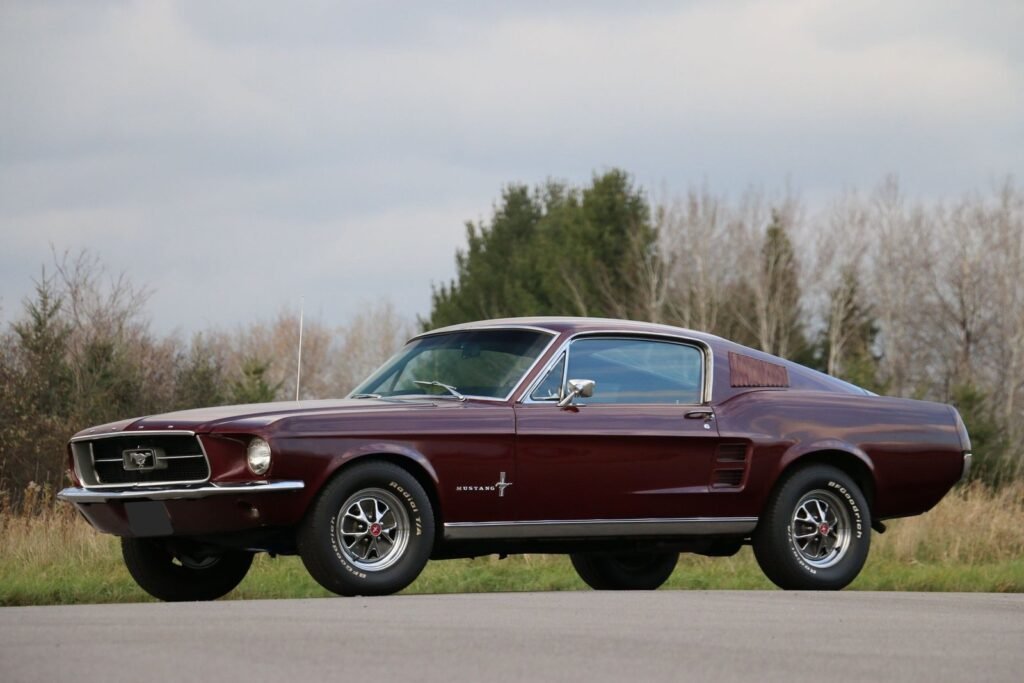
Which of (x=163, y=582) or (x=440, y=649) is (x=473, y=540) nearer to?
(x=163, y=582)

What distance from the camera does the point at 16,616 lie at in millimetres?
7734

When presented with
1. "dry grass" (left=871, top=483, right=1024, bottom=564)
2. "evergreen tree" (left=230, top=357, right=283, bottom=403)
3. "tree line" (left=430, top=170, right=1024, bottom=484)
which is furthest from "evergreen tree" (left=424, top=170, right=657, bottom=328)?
"dry grass" (left=871, top=483, right=1024, bottom=564)

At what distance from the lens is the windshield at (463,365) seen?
1010cm

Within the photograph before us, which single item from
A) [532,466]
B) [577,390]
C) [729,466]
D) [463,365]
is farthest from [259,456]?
[729,466]

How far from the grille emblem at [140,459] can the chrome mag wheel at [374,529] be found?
1112mm

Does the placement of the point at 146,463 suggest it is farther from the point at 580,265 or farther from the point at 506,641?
the point at 580,265

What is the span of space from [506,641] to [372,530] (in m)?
2.58

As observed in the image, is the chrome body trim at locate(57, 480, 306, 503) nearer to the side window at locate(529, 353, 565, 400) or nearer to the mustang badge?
the mustang badge

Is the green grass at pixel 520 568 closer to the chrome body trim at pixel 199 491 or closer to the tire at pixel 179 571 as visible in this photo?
the tire at pixel 179 571

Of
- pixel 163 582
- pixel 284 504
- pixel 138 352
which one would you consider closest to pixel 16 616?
pixel 284 504

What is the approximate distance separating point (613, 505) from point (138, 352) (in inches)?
893

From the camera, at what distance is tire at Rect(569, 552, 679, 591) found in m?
12.0

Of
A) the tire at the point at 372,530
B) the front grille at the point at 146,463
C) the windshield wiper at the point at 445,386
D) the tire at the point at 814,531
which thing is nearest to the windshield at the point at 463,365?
the windshield wiper at the point at 445,386

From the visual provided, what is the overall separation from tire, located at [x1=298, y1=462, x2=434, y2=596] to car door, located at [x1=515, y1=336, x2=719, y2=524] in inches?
30.2
